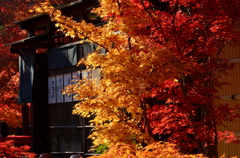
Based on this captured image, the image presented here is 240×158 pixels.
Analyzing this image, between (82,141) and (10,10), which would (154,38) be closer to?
(82,141)

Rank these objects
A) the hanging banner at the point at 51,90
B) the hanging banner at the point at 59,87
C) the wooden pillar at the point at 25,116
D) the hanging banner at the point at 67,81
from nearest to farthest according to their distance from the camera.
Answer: the hanging banner at the point at 67,81, the hanging banner at the point at 59,87, the hanging banner at the point at 51,90, the wooden pillar at the point at 25,116

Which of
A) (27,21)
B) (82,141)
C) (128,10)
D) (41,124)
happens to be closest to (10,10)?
(27,21)

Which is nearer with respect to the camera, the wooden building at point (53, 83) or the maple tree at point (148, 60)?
the maple tree at point (148, 60)

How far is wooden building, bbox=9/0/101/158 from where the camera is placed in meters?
18.1

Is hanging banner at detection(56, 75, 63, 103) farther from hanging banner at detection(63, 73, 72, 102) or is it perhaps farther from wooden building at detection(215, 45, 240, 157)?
wooden building at detection(215, 45, 240, 157)

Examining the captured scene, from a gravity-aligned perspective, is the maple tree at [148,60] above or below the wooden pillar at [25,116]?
above

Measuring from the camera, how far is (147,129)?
1106 centimetres

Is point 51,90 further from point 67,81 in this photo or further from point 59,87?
point 67,81

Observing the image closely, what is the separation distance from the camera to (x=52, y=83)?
19.9m

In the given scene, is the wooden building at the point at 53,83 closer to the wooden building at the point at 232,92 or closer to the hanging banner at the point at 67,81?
the hanging banner at the point at 67,81

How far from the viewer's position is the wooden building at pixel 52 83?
1810 cm

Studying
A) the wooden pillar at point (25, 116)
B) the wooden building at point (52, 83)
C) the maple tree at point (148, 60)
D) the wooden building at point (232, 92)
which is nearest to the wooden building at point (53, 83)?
the wooden building at point (52, 83)

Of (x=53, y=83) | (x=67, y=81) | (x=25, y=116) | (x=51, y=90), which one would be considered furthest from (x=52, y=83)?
(x=25, y=116)

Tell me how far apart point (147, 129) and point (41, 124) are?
10572mm
